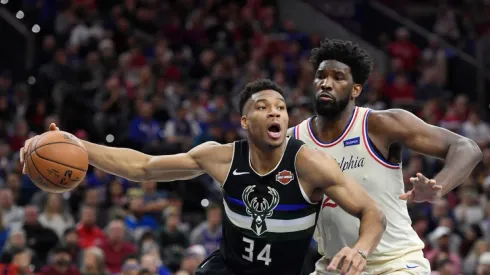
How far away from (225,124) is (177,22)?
4158 millimetres

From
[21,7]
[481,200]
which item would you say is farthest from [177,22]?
[481,200]

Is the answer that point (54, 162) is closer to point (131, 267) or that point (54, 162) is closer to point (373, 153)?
point (373, 153)

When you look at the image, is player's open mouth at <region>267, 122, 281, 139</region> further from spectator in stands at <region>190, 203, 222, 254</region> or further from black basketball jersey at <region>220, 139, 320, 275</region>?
spectator in stands at <region>190, 203, 222, 254</region>

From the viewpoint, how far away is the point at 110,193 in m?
12.6

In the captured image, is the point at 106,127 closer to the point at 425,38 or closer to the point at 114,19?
the point at 114,19

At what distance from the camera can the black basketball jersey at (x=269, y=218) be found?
5750 mm

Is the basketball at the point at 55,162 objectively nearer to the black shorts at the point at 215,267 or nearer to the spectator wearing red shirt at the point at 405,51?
the black shorts at the point at 215,267

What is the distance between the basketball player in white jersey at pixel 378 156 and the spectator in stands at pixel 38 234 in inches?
228

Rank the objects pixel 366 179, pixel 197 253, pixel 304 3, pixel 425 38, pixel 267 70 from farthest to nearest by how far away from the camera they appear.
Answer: pixel 304 3 < pixel 425 38 < pixel 267 70 < pixel 197 253 < pixel 366 179

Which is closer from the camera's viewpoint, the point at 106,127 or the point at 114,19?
the point at 106,127

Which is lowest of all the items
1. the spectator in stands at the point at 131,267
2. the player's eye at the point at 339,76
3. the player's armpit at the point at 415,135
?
the spectator in stands at the point at 131,267

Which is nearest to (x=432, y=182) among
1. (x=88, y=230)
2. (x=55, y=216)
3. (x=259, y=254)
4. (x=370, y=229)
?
(x=370, y=229)

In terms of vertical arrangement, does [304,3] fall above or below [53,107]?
above

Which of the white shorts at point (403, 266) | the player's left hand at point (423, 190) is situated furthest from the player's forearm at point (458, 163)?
the white shorts at point (403, 266)
